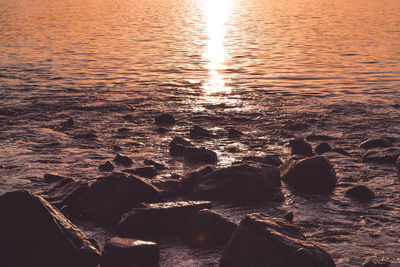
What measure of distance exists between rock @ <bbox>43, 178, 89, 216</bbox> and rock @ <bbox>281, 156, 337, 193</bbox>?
9.21ft

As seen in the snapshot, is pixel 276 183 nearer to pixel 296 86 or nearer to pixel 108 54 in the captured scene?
pixel 296 86

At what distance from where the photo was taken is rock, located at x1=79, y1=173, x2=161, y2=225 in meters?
6.59

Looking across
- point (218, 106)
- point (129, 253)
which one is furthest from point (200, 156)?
point (218, 106)

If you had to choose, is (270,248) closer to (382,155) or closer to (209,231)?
(209,231)

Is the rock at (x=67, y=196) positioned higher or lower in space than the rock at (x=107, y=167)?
higher

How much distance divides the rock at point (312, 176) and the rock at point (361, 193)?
1.14 feet

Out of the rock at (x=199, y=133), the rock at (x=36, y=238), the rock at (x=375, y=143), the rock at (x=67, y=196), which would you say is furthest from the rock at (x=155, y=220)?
the rock at (x=375, y=143)

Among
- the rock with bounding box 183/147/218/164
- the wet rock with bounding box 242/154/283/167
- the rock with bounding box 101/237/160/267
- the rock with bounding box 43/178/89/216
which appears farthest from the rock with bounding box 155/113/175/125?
the rock with bounding box 101/237/160/267

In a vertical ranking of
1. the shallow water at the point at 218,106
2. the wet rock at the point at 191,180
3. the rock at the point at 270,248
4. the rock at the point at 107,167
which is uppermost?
the rock at the point at 270,248

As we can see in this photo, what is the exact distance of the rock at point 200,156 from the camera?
880cm

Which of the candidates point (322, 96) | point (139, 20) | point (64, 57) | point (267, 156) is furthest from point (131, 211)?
point (139, 20)

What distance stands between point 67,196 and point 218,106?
22.4 feet

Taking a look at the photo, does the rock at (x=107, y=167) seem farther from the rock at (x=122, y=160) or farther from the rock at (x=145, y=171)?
the rock at (x=145, y=171)

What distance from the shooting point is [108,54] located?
22.7 metres
